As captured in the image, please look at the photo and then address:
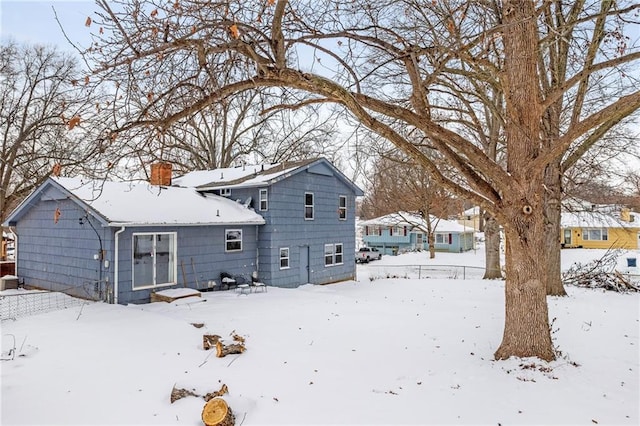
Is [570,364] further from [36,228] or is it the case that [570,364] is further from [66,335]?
[36,228]

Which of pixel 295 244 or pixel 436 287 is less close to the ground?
pixel 295 244

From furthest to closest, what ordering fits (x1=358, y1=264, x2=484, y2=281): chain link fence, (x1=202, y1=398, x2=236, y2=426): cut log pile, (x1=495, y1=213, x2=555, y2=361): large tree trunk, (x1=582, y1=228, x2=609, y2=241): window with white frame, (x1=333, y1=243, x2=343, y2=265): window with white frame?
(x1=582, y1=228, x2=609, y2=241): window with white frame
(x1=358, y1=264, x2=484, y2=281): chain link fence
(x1=333, y1=243, x2=343, y2=265): window with white frame
(x1=495, y1=213, x2=555, y2=361): large tree trunk
(x1=202, y1=398, x2=236, y2=426): cut log pile

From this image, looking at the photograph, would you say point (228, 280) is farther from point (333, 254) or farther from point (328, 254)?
point (333, 254)

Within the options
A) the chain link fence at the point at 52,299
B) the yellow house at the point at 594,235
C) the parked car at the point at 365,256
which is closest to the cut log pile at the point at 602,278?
the chain link fence at the point at 52,299

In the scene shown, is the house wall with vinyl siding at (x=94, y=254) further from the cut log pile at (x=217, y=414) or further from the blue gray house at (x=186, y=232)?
the cut log pile at (x=217, y=414)

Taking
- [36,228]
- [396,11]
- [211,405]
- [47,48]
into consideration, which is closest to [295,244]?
[36,228]

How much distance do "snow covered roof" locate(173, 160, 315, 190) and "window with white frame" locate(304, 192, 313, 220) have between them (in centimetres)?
133

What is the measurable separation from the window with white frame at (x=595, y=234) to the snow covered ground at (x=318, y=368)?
31.6 m

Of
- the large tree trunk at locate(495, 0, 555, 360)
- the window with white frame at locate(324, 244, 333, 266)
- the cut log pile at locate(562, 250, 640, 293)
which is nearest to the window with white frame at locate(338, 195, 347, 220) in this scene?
the window with white frame at locate(324, 244, 333, 266)

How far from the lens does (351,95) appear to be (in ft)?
18.0

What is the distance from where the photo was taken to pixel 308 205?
16.6 meters

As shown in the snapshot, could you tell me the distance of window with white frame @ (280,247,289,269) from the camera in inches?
609

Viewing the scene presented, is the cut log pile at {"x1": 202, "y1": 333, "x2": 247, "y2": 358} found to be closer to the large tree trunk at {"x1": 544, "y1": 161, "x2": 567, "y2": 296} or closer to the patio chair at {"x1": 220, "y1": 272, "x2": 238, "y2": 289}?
the patio chair at {"x1": 220, "y1": 272, "x2": 238, "y2": 289}

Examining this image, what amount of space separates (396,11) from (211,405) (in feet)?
22.5
